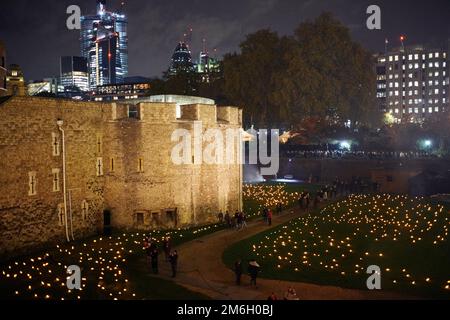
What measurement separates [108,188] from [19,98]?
332 inches

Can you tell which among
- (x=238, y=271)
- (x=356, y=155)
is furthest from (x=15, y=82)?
(x=356, y=155)

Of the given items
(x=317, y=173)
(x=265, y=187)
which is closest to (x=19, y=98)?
(x=265, y=187)

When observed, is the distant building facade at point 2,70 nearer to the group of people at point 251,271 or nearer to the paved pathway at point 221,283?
the paved pathway at point 221,283

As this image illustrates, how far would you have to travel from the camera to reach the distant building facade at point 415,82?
16912 cm

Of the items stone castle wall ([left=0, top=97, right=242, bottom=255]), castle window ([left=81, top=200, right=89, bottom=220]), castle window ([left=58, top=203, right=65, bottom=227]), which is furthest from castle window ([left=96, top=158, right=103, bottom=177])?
castle window ([left=58, top=203, right=65, bottom=227])

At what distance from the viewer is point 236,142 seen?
122 ft

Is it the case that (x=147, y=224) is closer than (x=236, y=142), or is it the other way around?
(x=147, y=224)

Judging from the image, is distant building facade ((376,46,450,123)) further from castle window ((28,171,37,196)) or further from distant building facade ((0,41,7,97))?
castle window ((28,171,37,196))

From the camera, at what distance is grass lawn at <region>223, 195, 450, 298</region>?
70.7 feet

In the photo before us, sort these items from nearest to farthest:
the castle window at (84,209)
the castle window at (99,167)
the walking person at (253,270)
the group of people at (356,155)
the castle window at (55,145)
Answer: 1. the walking person at (253,270)
2. the castle window at (55,145)
3. the castle window at (84,209)
4. the castle window at (99,167)
5. the group of people at (356,155)

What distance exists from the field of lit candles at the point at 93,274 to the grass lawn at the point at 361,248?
4.61 meters

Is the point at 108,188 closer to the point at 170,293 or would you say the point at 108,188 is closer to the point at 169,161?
the point at 169,161

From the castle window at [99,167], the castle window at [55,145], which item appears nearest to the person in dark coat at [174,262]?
the castle window at [55,145]

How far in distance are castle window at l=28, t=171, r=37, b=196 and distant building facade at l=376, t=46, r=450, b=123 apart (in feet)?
509
